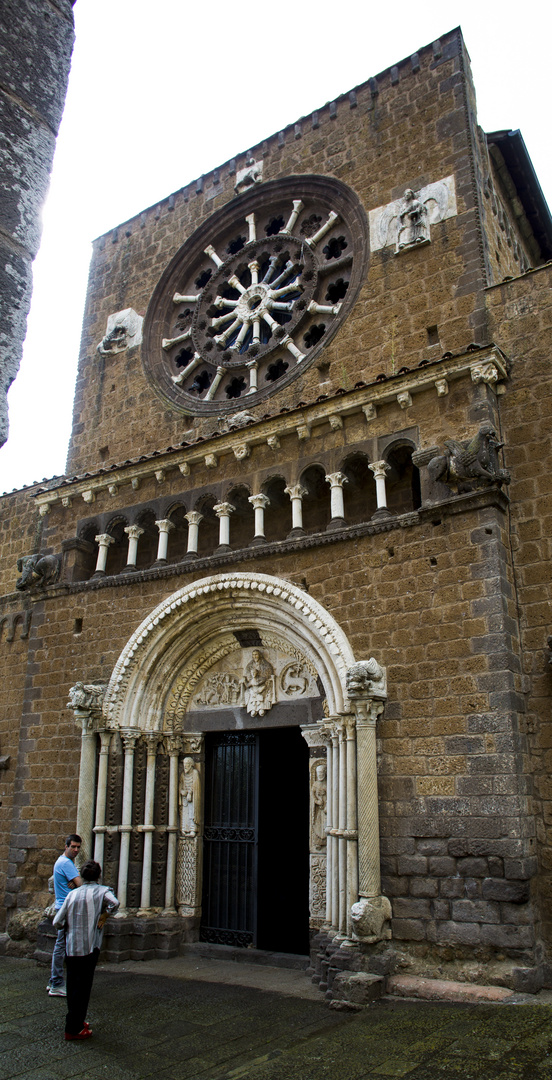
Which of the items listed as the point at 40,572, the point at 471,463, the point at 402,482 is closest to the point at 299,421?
the point at 402,482

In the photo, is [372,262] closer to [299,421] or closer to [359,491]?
[299,421]

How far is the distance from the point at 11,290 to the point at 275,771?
29.1 ft

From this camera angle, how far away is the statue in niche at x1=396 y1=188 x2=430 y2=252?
998 cm

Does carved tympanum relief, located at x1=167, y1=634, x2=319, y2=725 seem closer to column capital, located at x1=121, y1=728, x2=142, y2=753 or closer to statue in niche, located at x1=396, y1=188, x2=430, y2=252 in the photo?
column capital, located at x1=121, y1=728, x2=142, y2=753

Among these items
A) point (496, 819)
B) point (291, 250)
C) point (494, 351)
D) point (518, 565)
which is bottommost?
point (496, 819)

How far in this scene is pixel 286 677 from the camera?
30.4 feet

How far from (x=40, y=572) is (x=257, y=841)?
16.6 feet

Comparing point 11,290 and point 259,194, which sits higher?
point 259,194

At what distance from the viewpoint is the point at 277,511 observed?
1017 cm

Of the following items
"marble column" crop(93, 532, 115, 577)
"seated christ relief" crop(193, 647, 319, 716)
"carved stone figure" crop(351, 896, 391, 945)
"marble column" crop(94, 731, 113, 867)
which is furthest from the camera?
"marble column" crop(93, 532, 115, 577)

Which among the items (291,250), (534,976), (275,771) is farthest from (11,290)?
(291,250)

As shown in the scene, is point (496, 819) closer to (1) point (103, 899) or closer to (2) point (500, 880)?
(2) point (500, 880)

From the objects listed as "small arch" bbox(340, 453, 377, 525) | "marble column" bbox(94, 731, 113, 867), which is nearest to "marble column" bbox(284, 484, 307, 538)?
"small arch" bbox(340, 453, 377, 525)

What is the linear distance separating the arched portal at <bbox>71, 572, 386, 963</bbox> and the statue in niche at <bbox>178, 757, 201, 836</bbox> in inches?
0.6
